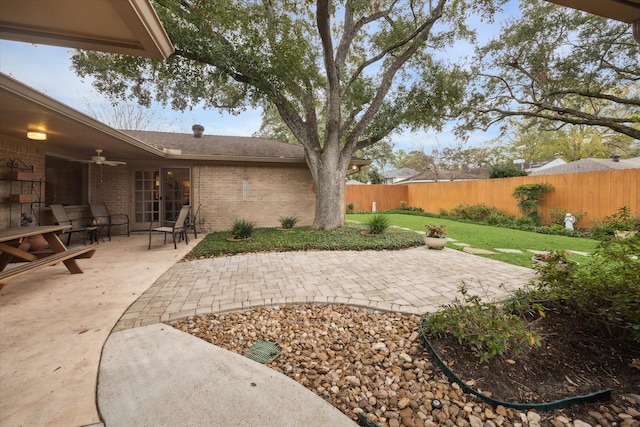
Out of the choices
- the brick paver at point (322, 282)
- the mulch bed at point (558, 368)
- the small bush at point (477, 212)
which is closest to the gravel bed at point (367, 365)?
the mulch bed at point (558, 368)

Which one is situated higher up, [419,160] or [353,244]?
[419,160]

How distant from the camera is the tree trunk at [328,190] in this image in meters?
7.91

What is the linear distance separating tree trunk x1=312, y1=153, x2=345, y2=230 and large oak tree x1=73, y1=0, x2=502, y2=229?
0.03 metres

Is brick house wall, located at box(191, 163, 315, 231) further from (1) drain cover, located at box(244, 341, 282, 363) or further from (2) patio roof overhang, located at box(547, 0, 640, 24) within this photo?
(2) patio roof overhang, located at box(547, 0, 640, 24)

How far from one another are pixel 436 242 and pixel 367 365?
15.2ft

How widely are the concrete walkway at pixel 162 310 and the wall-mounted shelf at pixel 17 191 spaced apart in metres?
1.87

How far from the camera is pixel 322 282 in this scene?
3785mm

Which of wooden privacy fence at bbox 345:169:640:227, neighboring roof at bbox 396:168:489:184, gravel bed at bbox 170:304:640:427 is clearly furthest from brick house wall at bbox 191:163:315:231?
neighboring roof at bbox 396:168:489:184

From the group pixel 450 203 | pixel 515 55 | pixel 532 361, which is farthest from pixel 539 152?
pixel 532 361

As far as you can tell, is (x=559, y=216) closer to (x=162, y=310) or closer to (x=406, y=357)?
(x=406, y=357)

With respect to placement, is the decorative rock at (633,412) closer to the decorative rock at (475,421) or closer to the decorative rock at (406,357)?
the decorative rock at (475,421)

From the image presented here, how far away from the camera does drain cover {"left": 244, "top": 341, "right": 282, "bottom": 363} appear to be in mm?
2070

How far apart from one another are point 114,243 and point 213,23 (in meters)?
6.23

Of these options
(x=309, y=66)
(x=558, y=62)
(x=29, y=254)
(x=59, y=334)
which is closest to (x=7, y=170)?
(x=29, y=254)
